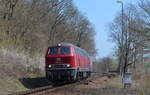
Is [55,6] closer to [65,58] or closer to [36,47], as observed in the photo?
[36,47]

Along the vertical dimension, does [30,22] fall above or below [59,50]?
above

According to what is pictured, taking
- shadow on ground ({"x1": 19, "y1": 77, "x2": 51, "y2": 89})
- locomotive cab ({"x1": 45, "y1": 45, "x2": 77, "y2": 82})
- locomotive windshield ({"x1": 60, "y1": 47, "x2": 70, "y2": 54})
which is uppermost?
locomotive windshield ({"x1": 60, "y1": 47, "x2": 70, "y2": 54})

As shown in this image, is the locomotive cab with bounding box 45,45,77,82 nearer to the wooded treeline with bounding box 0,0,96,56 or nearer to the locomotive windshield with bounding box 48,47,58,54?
the locomotive windshield with bounding box 48,47,58,54

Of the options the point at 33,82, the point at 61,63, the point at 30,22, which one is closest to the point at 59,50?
the point at 61,63

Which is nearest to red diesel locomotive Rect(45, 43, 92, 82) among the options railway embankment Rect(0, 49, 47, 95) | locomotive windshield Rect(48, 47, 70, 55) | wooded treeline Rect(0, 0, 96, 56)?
locomotive windshield Rect(48, 47, 70, 55)

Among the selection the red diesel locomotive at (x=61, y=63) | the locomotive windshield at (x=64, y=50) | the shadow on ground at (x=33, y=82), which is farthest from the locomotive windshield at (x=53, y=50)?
the shadow on ground at (x=33, y=82)

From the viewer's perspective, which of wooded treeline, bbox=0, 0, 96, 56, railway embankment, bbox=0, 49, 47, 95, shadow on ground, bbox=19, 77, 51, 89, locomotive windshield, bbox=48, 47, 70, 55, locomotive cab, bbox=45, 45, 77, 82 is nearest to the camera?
railway embankment, bbox=0, 49, 47, 95

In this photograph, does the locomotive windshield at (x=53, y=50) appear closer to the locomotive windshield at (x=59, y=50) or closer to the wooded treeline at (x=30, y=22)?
the locomotive windshield at (x=59, y=50)

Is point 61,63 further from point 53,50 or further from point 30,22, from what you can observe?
point 30,22

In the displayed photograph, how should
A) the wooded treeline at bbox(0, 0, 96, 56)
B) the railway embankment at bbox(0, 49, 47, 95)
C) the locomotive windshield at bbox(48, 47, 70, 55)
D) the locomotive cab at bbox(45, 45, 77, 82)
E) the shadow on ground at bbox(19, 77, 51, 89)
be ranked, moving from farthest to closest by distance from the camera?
the wooded treeline at bbox(0, 0, 96, 56), the locomotive windshield at bbox(48, 47, 70, 55), the locomotive cab at bbox(45, 45, 77, 82), the shadow on ground at bbox(19, 77, 51, 89), the railway embankment at bbox(0, 49, 47, 95)

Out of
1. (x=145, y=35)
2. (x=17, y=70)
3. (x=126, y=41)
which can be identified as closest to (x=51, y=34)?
(x=126, y=41)

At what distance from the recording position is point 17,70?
29.5 m

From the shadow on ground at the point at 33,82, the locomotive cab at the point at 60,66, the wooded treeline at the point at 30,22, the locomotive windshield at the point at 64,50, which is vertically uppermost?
the wooded treeline at the point at 30,22

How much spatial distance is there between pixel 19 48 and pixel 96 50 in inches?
2376
